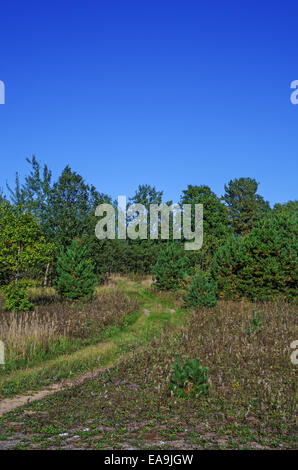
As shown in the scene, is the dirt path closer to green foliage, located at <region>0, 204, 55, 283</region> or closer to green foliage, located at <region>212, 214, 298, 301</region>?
green foliage, located at <region>0, 204, 55, 283</region>

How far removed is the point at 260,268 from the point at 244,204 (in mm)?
41199

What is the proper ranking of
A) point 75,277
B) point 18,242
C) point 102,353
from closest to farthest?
point 102,353
point 18,242
point 75,277

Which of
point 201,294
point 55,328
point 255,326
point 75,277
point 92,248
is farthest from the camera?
point 92,248

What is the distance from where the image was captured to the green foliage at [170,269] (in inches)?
923

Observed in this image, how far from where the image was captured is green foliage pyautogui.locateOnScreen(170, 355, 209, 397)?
283 inches

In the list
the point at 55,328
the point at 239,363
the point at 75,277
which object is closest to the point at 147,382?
the point at 239,363

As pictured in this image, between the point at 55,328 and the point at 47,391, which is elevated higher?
the point at 55,328

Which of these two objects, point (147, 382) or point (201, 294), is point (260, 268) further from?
point (147, 382)

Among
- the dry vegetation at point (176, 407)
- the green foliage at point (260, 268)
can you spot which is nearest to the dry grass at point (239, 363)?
the dry vegetation at point (176, 407)

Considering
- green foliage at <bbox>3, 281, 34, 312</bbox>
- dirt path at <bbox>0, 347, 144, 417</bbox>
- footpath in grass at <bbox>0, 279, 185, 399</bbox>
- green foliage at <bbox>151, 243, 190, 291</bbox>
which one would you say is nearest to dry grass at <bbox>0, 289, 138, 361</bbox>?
green foliage at <bbox>3, 281, 34, 312</bbox>

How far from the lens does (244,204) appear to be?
196ft

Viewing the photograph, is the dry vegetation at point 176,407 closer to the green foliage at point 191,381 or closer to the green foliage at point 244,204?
the green foliage at point 191,381

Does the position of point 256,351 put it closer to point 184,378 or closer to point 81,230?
point 184,378

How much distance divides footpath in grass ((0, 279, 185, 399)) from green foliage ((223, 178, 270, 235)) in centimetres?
3967
